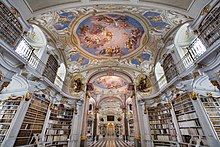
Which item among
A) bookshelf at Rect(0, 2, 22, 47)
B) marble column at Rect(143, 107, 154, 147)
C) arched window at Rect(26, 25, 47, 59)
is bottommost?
marble column at Rect(143, 107, 154, 147)

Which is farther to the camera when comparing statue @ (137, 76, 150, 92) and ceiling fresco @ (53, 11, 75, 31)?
statue @ (137, 76, 150, 92)

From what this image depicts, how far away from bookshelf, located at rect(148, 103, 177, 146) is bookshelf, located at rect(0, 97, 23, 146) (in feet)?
23.8

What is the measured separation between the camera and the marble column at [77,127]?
22.0ft

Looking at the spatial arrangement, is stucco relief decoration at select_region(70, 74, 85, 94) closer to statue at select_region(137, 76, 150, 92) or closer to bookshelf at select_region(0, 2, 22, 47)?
statue at select_region(137, 76, 150, 92)

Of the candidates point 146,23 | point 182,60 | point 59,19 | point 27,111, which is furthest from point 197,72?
point 27,111

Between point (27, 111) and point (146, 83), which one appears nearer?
point (27, 111)

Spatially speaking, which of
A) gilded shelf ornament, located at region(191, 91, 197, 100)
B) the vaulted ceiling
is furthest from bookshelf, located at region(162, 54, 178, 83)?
gilded shelf ornament, located at region(191, 91, 197, 100)

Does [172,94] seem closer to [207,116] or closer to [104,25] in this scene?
[207,116]

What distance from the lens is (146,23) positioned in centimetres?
569

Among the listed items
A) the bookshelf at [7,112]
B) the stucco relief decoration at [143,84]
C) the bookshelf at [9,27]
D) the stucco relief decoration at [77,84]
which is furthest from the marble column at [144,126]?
the bookshelf at [9,27]

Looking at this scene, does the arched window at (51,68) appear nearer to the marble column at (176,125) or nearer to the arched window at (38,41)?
the arched window at (38,41)

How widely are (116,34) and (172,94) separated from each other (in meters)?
4.71

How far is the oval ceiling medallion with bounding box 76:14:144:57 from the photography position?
5.77 meters

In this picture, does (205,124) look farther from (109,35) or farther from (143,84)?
(109,35)
